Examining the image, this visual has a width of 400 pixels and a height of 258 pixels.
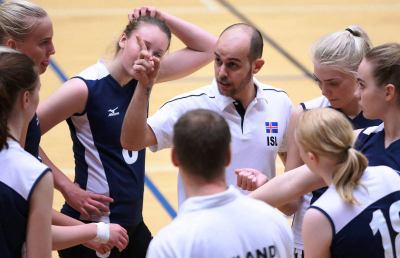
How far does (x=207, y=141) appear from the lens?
2973 mm

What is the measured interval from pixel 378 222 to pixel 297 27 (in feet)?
27.1

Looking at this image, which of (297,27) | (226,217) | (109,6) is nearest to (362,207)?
(226,217)

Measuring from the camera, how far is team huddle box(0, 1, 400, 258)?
118 inches

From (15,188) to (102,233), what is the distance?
2.25ft

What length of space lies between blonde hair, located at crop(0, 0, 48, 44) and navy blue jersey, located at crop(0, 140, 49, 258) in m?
1.10

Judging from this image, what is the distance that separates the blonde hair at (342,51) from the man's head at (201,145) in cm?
163

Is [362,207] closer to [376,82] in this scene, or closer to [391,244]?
[391,244]

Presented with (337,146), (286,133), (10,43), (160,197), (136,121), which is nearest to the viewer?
(337,146)

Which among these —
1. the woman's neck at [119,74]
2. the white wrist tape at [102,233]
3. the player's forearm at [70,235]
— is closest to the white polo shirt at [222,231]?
the player's forearm at [70,235]

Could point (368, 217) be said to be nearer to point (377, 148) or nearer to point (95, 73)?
Answer: point (377, 148)

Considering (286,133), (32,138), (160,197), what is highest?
(32,138)

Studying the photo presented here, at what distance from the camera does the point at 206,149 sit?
2.96 meters

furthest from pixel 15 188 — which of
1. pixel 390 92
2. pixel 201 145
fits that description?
pixel 390 92

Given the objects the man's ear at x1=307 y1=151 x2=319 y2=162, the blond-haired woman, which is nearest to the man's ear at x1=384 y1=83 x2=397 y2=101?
the blond-haired woman
